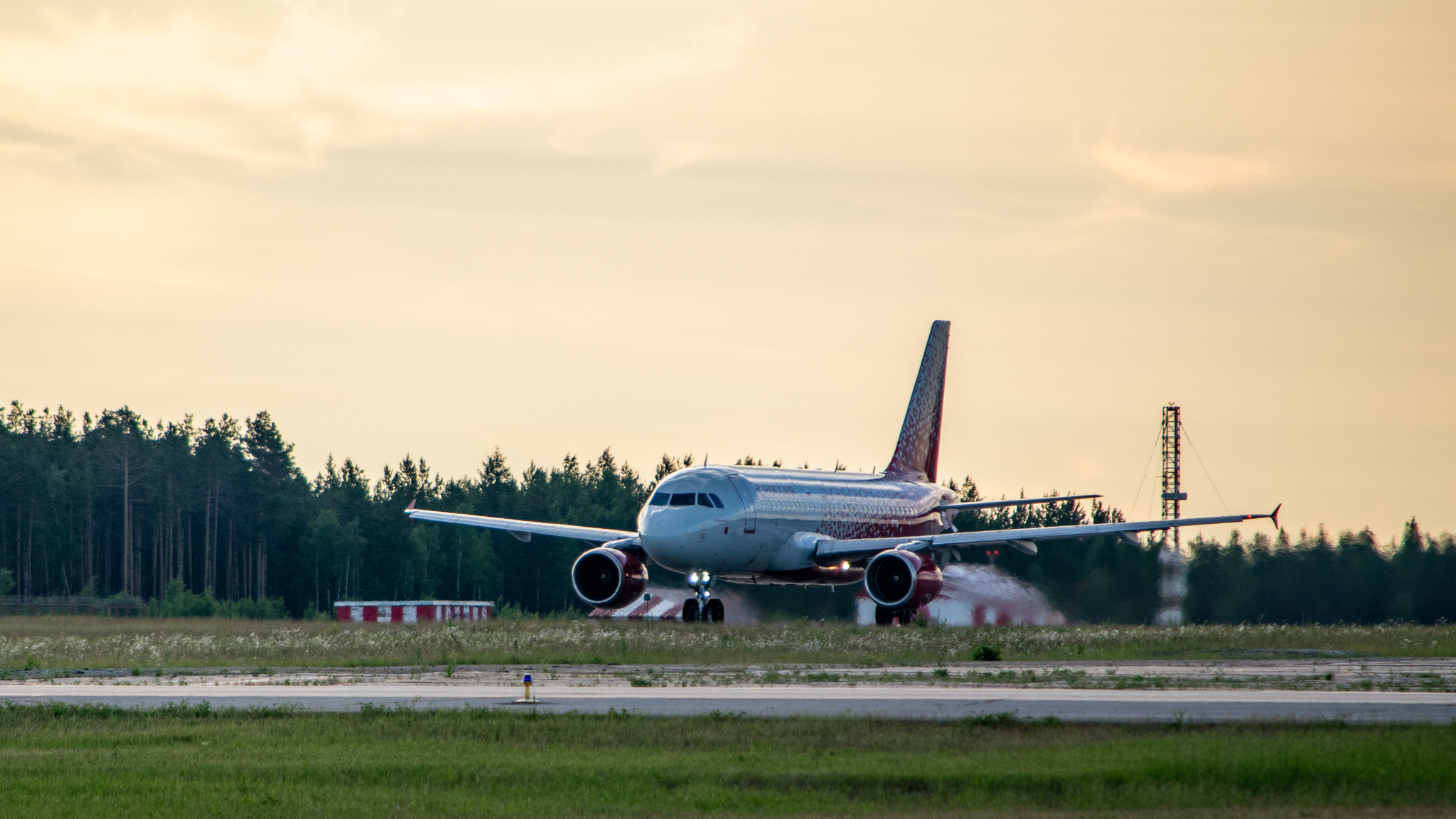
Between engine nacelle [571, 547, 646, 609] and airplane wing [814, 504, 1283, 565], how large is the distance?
585cm

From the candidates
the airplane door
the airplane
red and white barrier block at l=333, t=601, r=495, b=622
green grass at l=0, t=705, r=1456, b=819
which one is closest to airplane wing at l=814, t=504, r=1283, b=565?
the airplane

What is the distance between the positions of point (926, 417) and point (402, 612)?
2189 centimetres

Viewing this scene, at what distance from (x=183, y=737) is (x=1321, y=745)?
12996 mm

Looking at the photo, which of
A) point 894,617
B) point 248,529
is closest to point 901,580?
point 894,617

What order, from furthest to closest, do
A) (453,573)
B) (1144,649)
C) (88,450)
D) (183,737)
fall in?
(88,450) → (453,573) → (1144,649) → (183,737)

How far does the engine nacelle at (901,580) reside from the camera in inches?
1801

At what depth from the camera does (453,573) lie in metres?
106

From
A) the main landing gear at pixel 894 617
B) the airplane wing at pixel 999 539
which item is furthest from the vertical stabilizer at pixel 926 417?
the main landing gear at pixel 894 617

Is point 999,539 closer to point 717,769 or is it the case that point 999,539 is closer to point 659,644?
point 659,644

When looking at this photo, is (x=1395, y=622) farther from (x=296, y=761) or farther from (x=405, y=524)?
(x=405, y=524)

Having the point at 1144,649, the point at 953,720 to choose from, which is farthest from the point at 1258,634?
the point at 953,720

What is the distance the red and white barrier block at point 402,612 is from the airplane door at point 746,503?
16773 mm

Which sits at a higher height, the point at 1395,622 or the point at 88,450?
the point at 88,450

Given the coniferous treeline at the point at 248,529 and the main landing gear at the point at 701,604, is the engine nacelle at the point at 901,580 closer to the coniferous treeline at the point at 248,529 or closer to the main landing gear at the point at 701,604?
the main landing gear at the point at 701,604
